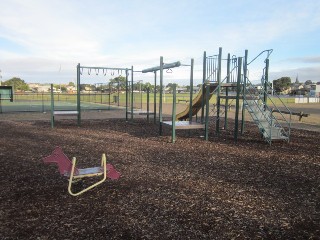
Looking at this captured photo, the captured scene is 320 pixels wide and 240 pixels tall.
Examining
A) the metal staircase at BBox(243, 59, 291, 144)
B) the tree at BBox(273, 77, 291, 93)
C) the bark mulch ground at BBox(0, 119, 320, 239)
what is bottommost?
the bark mulch ground at BBox(0, 119, 320, 239)

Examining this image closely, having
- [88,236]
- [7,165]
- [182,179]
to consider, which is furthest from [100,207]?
[7,165]

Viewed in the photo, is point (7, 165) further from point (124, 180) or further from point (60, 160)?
point (124, 180)

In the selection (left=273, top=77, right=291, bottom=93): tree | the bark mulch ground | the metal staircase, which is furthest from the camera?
(left=273, top=77, right=291, bottom=93): tree

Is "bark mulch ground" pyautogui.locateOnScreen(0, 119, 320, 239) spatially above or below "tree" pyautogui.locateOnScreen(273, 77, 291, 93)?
below

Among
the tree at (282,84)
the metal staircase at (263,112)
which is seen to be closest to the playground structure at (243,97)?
the metal staircase at (263,112)

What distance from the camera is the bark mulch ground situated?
3.95 meters

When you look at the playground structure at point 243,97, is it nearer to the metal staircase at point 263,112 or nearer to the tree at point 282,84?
the metal staircase at point 263,112

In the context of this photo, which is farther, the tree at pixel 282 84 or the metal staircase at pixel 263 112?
the tree at pixel 282 84

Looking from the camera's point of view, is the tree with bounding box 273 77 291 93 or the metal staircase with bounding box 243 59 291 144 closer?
the metal staircase with bounding box 243 59 291 144

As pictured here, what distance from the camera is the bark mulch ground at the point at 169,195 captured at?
12.9ft

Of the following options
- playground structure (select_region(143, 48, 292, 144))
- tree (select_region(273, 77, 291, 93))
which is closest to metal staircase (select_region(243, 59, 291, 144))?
playground structure (select_region(143, 48, 292, 144))

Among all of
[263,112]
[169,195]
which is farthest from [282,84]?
[169,195]

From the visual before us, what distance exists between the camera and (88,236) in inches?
147

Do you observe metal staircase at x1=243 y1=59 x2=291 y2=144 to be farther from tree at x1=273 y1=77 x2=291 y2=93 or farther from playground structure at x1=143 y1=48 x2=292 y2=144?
tree at x1=273 y1=77 x2=291 y2=93
